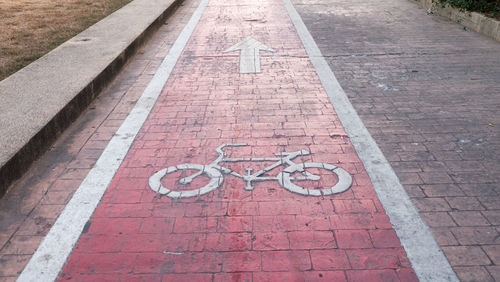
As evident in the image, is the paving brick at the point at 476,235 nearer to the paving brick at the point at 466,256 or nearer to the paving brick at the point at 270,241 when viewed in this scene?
the paving brick at the point at 466,256

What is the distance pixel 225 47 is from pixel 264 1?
18.0 feet

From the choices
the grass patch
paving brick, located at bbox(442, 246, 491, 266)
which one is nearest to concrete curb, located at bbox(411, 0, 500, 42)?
the grass patch

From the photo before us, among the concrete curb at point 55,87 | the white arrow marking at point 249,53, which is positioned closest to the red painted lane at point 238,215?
the concrete curb at point 55,87

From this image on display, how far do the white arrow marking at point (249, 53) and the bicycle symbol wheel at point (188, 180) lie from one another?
3175mm

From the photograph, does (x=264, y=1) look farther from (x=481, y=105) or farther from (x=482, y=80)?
(x=481, y=105)

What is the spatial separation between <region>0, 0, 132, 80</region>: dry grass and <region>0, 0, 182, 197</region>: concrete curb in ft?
1.42

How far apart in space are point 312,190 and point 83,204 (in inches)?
72.2

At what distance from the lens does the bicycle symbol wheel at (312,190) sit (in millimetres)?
3787

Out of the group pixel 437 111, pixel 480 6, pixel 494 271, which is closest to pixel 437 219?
pixel 494 271

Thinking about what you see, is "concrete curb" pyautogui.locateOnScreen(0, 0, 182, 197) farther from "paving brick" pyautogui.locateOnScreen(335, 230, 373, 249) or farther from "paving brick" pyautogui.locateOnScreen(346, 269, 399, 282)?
"paving brick" pyautogui.locateOnScreen(346, 269, 399, 282)

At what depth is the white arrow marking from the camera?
7184mm

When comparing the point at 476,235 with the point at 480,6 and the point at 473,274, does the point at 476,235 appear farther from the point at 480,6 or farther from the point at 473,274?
the point at 480,6

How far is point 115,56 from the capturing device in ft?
22.5

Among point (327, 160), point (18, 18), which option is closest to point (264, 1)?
point (18, 18)
